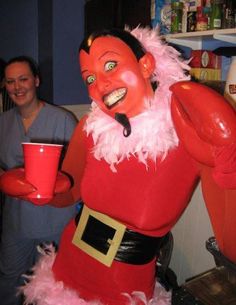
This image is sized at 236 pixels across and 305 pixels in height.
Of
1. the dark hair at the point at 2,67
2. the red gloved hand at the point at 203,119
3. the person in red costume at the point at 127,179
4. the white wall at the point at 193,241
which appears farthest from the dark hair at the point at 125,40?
the dark hair at the point at 2,67

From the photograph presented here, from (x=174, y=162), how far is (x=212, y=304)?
0.36m

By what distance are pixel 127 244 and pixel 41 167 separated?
34 cm

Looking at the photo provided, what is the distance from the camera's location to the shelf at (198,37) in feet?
3.90

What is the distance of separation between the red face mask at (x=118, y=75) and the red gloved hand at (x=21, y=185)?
305 mm

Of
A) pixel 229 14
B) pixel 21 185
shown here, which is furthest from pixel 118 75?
pixel 229 14

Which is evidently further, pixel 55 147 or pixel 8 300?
pixel 8 300

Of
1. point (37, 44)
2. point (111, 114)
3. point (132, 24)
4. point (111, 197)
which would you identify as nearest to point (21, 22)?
point (37, 44)

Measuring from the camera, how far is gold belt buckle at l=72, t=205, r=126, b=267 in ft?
3.08

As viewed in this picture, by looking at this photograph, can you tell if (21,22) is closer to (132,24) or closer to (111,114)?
(132,24)

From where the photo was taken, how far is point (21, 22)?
6.26 ft

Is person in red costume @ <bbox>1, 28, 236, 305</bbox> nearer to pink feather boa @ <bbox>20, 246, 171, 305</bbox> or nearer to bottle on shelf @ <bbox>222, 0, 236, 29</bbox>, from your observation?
pink feather boa @ <bbox>20, 246, 171, 305</bbox>

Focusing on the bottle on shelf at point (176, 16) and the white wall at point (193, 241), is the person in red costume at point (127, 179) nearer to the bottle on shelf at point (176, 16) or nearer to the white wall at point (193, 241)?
the white wall at point (193, 241)

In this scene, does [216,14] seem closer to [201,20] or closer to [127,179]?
[201,20]

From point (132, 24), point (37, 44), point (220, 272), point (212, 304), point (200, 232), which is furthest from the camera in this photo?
point (37, 44)
